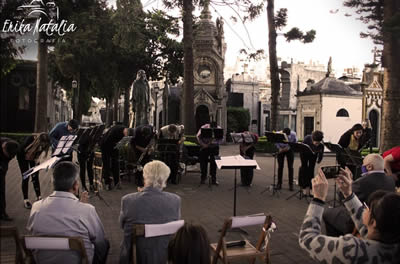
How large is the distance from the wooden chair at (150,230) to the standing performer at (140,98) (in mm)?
10862

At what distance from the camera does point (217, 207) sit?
26.8 ft

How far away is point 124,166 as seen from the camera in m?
11.4

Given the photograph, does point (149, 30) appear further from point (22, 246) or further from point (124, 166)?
point (22, 246)

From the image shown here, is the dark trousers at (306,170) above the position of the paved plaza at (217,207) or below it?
above

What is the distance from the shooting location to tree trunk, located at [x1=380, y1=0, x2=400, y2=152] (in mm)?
9391

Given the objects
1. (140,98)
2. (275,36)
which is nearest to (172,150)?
(140,98)

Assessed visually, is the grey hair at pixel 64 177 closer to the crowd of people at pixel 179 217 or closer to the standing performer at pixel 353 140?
the crowd of people at pixel 179 217

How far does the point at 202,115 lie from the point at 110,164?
2862cm

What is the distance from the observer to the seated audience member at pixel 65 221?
320 centimetres

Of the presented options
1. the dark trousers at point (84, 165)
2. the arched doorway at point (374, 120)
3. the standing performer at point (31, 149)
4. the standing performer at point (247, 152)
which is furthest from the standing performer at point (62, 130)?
the arched doorway at point (374, 120)

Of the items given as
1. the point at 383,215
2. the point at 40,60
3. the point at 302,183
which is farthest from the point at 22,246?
the point at 40,60

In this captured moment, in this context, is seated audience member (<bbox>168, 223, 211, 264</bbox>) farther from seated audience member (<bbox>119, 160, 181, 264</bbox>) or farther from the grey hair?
the grey hair

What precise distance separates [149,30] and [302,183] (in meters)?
24.8

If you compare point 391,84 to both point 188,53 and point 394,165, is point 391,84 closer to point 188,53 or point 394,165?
point 394,165
